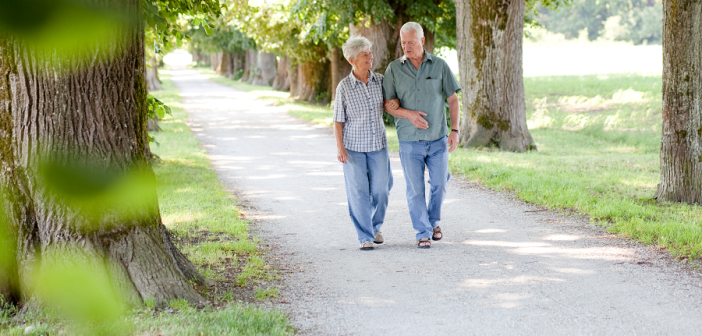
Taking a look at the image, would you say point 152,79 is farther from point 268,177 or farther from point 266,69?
point 268,177

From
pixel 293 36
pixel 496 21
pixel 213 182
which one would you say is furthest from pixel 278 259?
pixel 293 36

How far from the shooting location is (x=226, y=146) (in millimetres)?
13516

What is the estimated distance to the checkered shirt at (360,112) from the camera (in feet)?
17.8

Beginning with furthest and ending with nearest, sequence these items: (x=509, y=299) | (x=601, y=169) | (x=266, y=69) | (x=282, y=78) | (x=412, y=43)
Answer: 1. (x=266, y=69)
2. (x=282, y=78)
3. (x=601, y=169)
4. (x=412, y=43)
5. (x=509, y=299)

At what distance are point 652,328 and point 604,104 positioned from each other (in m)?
19.0

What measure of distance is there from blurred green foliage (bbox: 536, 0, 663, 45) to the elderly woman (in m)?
61.7

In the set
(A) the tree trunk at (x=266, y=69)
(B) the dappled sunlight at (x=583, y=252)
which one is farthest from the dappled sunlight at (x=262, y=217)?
(A) the tree trunk at (x=266, y=69)

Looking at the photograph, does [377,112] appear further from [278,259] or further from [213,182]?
[213,182]

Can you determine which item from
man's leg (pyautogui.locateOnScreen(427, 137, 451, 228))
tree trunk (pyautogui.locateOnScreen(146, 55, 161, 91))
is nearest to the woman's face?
man's leg (pyautogui.locateOnScreen(427, 137, 451, 228))

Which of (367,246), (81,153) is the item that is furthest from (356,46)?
(81,153)

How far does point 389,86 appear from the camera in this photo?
216 inches

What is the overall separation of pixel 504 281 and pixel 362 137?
5.55ft

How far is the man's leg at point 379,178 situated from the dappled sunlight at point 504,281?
1240 millimetres

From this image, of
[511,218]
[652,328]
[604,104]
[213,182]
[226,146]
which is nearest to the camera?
[652,328]
